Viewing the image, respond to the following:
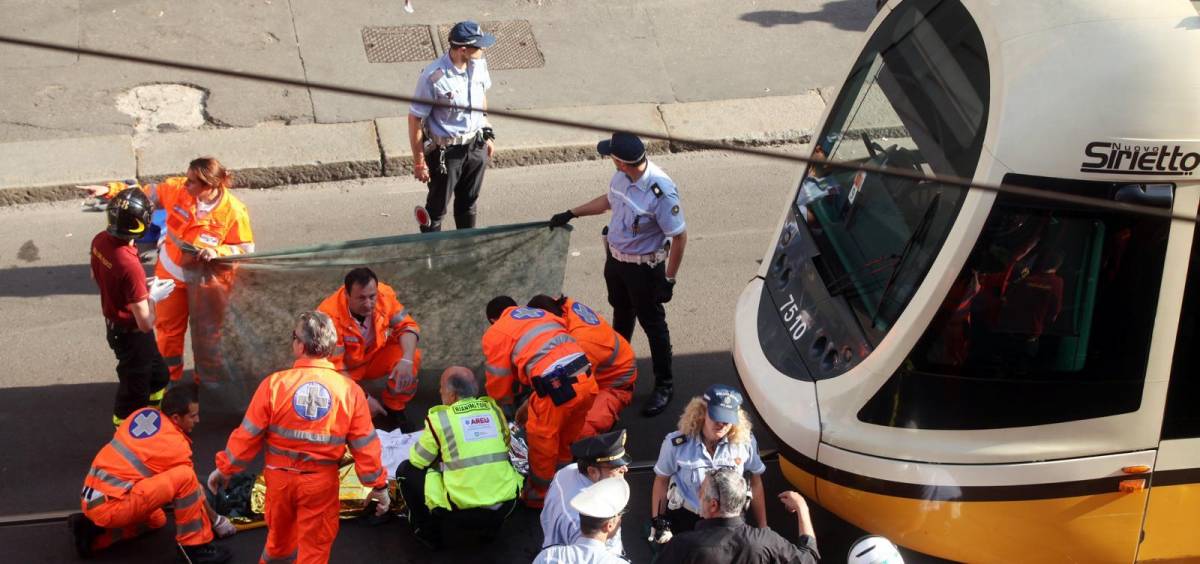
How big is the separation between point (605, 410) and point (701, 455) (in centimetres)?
110

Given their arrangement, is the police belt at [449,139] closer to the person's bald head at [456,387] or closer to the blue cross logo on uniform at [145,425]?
the person's bald head at [456,387]

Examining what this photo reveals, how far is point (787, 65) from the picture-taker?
37.6ft

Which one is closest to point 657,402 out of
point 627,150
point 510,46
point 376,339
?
point 627,150

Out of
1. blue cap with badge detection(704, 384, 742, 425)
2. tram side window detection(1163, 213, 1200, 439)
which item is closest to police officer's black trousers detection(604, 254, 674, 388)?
blue cap with badge detection(704, 384, 742, 425)

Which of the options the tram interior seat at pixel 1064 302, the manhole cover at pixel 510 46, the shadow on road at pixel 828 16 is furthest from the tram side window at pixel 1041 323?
the shadow on road at pixel 828 16

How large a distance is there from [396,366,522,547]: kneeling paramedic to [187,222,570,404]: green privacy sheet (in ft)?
3.89

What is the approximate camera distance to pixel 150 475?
570 cm

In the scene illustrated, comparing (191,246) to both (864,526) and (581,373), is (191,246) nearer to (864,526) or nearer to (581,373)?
(581,373)

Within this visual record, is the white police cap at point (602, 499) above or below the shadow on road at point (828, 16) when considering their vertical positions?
above

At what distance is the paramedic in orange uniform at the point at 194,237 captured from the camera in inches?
266

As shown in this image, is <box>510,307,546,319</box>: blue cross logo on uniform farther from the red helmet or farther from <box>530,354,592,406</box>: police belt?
the red helmet

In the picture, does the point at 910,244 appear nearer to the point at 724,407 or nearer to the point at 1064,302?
the point at 1064,302

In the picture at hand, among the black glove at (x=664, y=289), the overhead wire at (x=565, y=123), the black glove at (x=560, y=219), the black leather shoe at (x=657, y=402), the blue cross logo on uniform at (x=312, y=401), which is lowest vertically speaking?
the black leather shoe at (x=657, y=402)

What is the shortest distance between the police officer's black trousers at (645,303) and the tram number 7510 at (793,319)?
1.07 meters
